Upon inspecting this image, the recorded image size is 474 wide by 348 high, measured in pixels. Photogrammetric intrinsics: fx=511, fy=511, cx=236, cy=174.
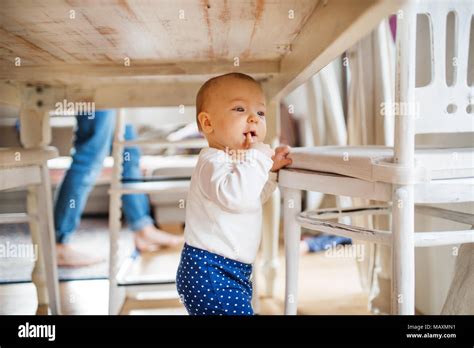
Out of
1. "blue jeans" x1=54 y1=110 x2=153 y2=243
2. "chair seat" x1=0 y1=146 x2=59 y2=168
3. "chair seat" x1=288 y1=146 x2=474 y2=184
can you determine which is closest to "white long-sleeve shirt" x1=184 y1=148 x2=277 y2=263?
"chair seat" x1=288 y1=146 x2=474 y2=184

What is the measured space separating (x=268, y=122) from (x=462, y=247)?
546 mm

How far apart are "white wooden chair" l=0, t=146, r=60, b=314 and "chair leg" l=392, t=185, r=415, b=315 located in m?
0.68

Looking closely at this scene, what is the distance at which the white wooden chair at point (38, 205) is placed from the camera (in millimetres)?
980

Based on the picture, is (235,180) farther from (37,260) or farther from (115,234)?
(37,260)

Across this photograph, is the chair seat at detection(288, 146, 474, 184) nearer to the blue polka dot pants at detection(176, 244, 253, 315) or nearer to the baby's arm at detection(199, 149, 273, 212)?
the baby's arm at detection(199, 149, 273, 212)

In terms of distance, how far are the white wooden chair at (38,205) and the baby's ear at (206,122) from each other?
375 millimetres

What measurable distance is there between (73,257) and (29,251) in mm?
264

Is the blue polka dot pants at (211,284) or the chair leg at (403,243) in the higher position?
the chair leg at (403,243)

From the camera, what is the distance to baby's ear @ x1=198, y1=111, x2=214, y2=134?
83 cm

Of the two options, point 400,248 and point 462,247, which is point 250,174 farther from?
point 462,247

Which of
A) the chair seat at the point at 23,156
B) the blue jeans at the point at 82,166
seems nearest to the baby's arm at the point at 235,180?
the chair seat at the point at 23,156

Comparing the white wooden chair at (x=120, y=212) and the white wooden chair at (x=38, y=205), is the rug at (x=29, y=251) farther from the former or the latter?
the white wooden chair at (x=120, y=212)

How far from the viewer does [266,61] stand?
41.6 inches
